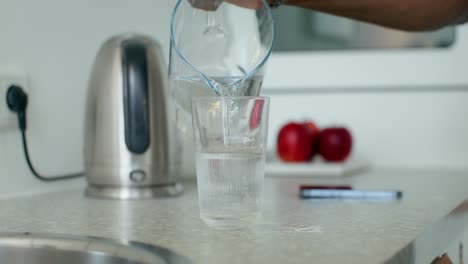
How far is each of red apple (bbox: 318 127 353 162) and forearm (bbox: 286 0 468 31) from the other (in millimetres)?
448

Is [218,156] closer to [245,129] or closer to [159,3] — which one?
[245,129]

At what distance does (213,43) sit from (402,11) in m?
0.32

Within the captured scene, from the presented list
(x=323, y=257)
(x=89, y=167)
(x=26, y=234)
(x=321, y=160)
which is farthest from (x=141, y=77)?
(x=321, y=160)

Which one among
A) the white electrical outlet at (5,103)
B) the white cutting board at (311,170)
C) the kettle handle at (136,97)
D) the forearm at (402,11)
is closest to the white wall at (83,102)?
the white electrical outlet at (5,103)

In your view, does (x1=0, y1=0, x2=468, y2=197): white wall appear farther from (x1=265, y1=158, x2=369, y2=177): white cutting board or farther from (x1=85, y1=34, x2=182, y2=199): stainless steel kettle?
(x1=265, y1=158, x2=369, y2=177): white cutting board

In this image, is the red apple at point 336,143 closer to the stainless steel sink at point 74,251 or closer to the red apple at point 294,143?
the red apple at point 294,143

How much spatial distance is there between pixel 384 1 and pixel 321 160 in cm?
65

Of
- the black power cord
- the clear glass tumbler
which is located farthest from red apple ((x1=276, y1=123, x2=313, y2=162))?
the clear glass tumbler

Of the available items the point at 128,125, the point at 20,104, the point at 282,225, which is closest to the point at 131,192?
the point at 128,125

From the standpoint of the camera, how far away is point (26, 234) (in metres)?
0.76

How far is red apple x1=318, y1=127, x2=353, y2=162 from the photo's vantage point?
61.3 inches

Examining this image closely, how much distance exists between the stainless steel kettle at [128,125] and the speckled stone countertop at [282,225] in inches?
1.6

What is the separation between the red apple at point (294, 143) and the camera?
1558 millimetres

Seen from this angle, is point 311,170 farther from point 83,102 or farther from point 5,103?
point 5,103
